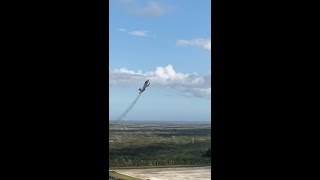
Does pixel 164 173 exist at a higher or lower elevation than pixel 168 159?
lower

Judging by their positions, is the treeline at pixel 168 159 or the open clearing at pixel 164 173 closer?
the open clearing at pixel 164 173

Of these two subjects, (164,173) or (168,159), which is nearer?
(164,173)

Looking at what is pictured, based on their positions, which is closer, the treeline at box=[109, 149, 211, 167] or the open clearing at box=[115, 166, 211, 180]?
the open clearing at box=[115, 166, 211, 180]
